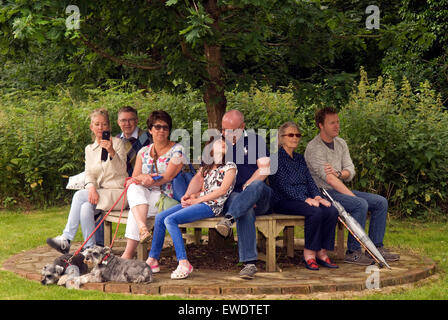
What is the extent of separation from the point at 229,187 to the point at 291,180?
70cm

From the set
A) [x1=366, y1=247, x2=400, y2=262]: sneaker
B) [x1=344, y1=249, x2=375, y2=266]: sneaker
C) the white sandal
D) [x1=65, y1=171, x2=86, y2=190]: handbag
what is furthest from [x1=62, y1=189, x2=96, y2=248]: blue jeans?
[x1=366, y1=247, x2=400, y2=262]: sneaker

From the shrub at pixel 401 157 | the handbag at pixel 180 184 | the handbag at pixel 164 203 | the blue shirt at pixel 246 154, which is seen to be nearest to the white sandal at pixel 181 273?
the handbag at pixel 164 203

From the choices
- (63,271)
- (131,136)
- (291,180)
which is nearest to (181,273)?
(63,271)

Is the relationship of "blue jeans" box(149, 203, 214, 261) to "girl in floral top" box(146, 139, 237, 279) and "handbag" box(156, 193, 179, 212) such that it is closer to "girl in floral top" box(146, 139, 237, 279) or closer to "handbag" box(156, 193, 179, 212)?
"girl in floral top" box(146, 139, 237, 279)

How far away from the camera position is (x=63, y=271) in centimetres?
563

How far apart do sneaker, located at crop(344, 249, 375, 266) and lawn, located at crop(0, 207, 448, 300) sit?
2.22 feet

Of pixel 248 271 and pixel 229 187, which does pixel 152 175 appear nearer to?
pixel 229 187

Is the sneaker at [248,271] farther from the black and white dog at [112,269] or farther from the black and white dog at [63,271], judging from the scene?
the black and white dog at [63,271]

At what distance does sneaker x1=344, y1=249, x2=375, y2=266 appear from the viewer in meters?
6.22

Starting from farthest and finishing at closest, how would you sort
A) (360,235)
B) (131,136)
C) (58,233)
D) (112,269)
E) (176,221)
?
(58,233) → (131,136) → (360,235) → (176,221) → (112,269)

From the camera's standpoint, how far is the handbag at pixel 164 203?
6109 millimetres

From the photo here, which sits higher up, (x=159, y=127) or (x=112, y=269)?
(x=159, y=127)

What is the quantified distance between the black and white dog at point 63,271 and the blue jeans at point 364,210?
2617 mm
